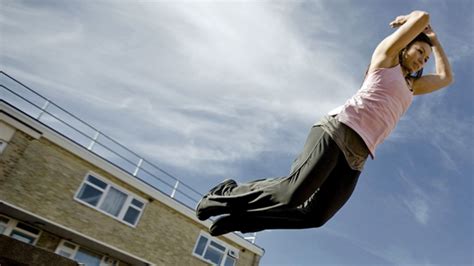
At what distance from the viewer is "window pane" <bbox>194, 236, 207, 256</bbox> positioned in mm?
19656

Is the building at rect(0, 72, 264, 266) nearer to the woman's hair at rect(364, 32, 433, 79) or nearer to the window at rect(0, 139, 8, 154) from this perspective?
the window at rect(0, 139, 8, 154)

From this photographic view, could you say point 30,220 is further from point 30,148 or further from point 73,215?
point 30,148

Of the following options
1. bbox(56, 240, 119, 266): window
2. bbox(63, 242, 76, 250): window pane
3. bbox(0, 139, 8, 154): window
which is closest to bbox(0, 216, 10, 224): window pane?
bbox(56, 240, 119, 266): window

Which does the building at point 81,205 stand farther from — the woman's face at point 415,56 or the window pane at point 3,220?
the woman's face at point 415,56

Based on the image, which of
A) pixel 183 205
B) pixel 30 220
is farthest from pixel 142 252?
pixel 30 220

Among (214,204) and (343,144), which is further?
(214,204)

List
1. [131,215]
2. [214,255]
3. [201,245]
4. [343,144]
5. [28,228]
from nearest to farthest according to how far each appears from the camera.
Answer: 1. [343,144]
2. [28,228]
3. [131,215]
4. [201,245]
5. [214,255]

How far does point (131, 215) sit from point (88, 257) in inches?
96.8

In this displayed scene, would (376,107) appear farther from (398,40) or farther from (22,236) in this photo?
(22,236)

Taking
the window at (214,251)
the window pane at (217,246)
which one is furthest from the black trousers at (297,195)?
the window pane at (217,246)

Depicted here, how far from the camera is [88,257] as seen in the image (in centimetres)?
1652

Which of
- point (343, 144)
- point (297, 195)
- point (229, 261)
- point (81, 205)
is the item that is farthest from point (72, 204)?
point (343, 144)

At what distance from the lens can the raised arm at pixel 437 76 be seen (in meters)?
3.10

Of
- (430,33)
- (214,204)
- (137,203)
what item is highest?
(137,203)
